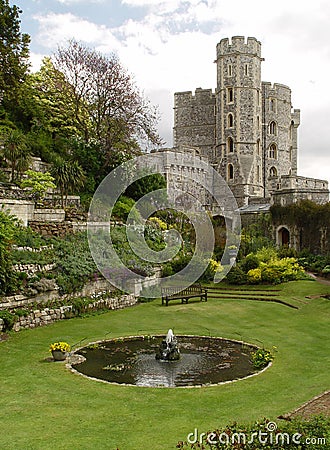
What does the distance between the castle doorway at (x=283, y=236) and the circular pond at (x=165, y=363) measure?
2099 centimetres

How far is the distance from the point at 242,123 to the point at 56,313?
33.2 m

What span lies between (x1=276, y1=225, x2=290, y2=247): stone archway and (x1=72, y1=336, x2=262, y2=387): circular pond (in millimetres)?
20907

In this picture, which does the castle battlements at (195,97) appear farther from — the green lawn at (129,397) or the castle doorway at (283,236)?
the green lawn at (129,397)

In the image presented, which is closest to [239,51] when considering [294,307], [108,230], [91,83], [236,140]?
[236,140]

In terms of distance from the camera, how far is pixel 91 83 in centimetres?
3144

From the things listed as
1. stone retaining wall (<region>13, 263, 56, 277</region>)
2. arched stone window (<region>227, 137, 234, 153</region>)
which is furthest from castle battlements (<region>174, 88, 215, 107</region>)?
stone retaining wall (<region>13, 263, 56, 277</region>)

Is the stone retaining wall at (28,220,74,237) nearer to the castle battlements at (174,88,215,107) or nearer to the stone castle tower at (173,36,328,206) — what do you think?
the stone castle tower at (173,36,328,206)

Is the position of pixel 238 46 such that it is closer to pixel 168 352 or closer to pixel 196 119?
pixel 196 119

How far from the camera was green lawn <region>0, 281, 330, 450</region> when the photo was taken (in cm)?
725

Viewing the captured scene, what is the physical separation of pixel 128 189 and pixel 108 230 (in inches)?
334

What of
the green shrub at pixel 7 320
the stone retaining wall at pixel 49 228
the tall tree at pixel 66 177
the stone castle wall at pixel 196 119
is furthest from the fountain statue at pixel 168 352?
the stone castle wall at pixel 196 119

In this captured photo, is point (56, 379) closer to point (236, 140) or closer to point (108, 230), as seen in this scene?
point (108, 230)

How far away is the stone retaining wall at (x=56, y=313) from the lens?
603 inches

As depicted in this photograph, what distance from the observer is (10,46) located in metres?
24.7
